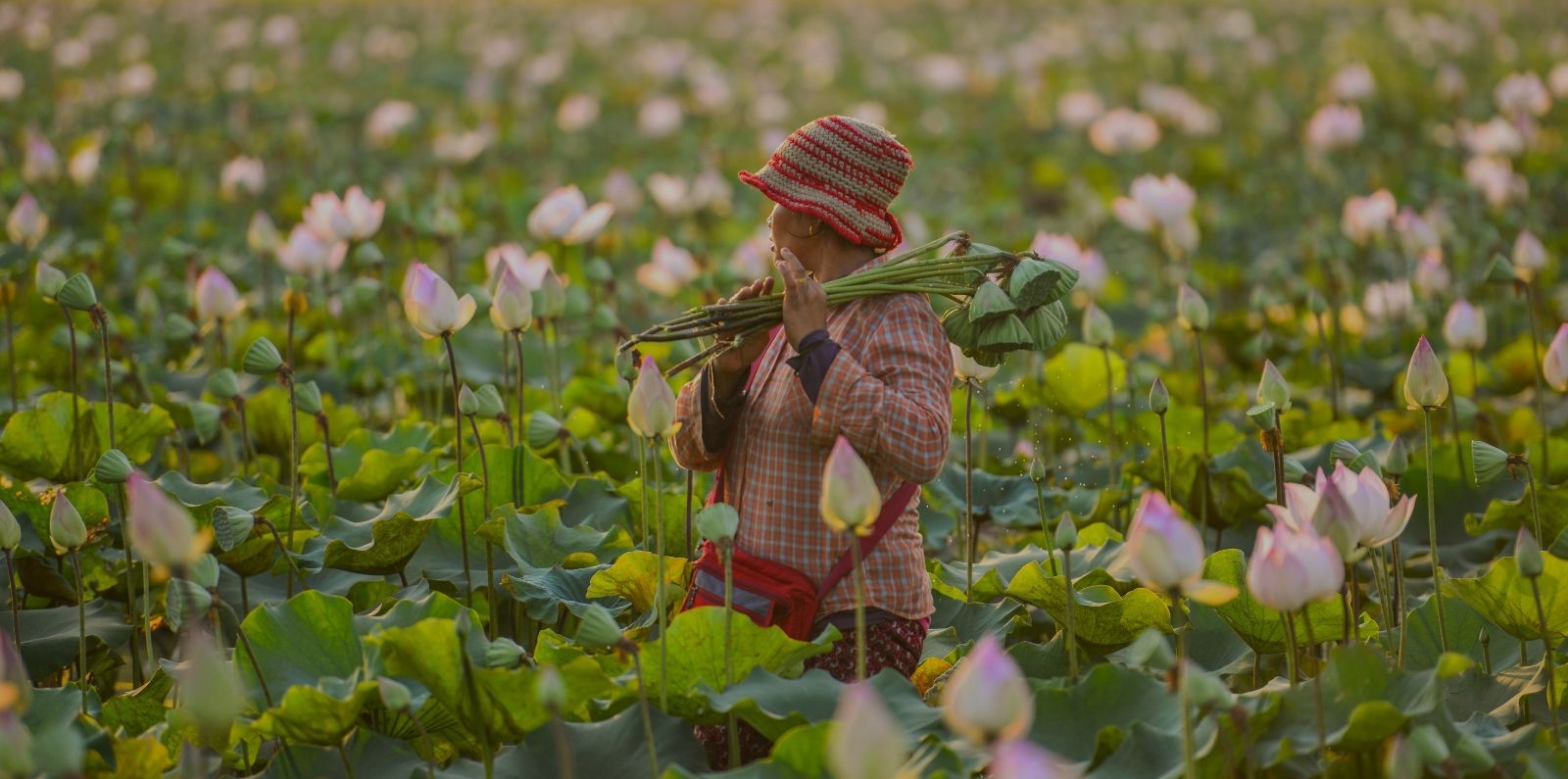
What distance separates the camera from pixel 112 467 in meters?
2.48

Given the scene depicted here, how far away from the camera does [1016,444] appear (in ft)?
14.1

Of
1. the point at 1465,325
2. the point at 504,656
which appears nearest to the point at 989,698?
the point at 504,656

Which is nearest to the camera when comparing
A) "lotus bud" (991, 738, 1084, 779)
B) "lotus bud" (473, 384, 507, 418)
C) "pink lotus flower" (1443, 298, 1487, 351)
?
"lotus bud" (991, 738, 1084, 779)

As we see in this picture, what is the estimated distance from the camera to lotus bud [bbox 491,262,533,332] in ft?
9.32

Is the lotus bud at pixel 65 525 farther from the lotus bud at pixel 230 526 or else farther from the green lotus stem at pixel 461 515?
the green lotus stem at pixel 461 515

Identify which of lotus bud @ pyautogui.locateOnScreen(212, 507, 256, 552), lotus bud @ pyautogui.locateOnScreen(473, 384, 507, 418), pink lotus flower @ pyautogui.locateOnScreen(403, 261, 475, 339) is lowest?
lotus bud @ pyautogui.locateOnScreen(212, 507, 256, 552)

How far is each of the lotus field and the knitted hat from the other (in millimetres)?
111

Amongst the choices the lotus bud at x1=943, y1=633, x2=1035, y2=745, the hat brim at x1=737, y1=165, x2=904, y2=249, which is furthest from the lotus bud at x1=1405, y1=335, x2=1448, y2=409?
the lotus bud at x1=943, y1=633, x2=1035, y2=745

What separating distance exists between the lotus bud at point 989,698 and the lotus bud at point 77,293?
1930mm

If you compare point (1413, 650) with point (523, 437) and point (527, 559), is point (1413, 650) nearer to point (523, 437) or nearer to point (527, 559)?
point (527, 559)

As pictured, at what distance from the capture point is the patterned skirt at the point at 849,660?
2426mm

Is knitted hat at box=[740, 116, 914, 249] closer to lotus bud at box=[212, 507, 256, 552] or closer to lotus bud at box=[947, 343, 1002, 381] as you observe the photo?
lotus bud at box=[947, 343, 1002, 381]

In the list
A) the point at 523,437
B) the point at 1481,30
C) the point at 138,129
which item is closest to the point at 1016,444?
the point at 523,437

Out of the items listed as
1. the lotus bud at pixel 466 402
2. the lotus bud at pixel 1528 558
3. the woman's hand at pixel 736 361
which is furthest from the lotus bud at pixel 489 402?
the lotus bud at pixel 1528 558
